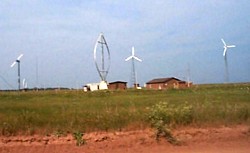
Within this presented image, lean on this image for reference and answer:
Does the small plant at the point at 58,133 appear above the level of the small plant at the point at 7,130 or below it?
below

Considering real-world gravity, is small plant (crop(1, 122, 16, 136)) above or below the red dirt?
above

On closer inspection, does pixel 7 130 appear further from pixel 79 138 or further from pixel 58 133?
pixel 79 138

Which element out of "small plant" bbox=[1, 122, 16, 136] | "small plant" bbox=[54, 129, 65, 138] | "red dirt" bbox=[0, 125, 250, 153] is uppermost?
"small plant" bbox=[1, 122, 16, 136]

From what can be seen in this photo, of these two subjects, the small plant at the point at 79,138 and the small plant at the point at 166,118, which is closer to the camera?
the small plant at the point at 79,138

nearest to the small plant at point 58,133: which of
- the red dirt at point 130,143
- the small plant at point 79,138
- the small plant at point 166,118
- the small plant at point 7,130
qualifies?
the red dirt at point 130,143

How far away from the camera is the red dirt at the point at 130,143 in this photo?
15086 mm

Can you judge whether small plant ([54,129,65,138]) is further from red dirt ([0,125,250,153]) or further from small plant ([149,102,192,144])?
small plant ([149,102,192,144])

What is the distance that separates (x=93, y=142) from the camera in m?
15.6

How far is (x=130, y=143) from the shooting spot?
51.4 ft

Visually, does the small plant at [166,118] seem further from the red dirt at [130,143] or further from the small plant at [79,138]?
the small plant at [79,138]

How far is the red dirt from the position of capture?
594 inches

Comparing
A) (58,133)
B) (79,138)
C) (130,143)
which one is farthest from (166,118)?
(58,133)

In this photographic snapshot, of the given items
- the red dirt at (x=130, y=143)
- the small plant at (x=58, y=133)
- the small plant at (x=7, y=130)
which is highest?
the small plant at (x=7, y=130)

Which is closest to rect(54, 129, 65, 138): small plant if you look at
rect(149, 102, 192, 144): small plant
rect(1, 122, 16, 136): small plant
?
rect(1, 122, 16, 136): small plant
